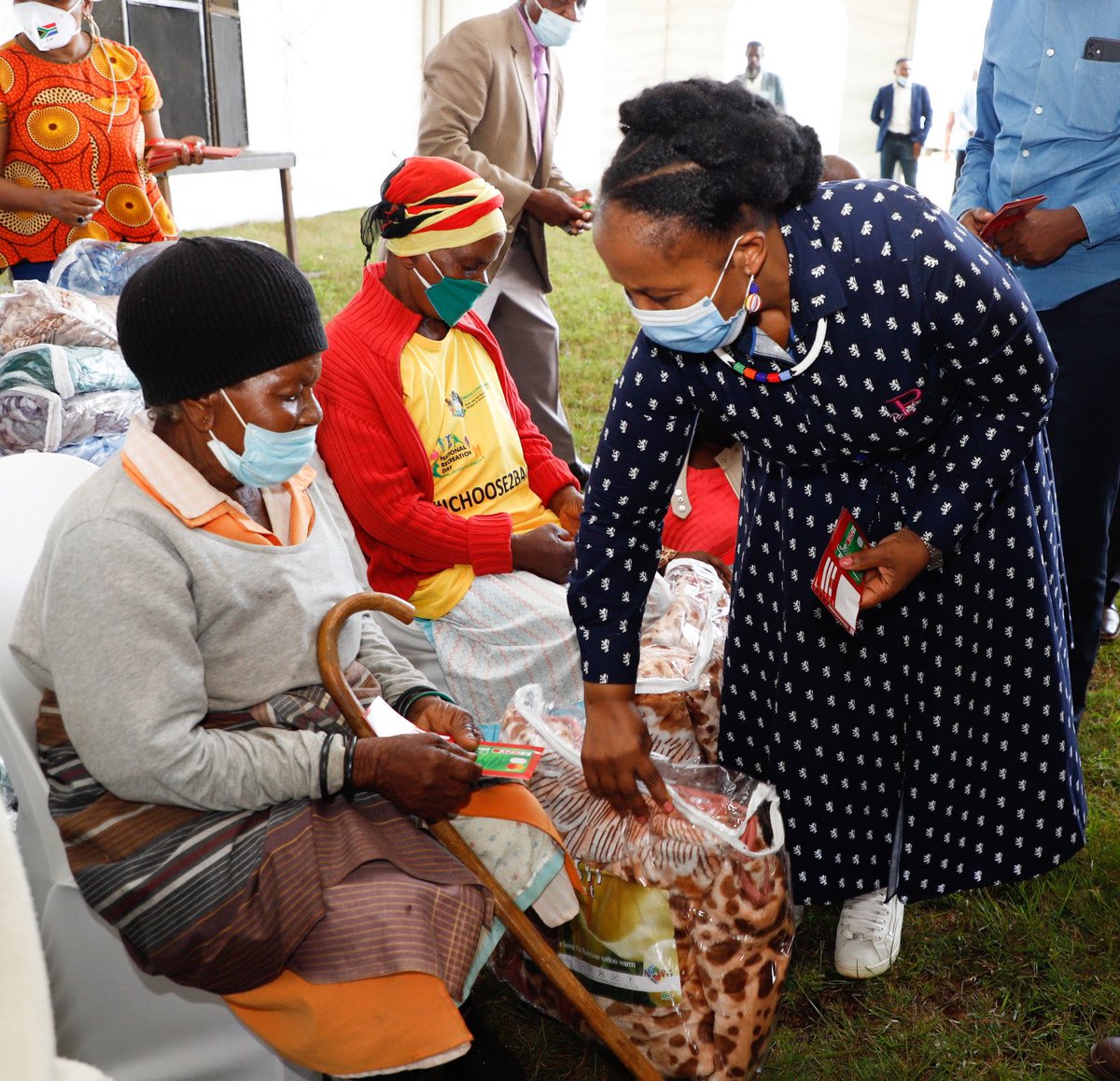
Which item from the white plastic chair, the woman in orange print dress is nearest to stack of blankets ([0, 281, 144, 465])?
the woman in orange print dress

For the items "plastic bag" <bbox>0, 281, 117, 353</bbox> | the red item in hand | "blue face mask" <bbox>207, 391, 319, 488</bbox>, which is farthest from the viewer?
the red item in hand

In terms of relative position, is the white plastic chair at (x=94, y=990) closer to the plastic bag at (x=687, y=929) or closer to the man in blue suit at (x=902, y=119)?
the plastic bag at (x=687, y=929)

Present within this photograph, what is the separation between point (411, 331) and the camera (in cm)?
273

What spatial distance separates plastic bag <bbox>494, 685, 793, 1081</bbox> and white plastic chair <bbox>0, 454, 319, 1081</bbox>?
54cm

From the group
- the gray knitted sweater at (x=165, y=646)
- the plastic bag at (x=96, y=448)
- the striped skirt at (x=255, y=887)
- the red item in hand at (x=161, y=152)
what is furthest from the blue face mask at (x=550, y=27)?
the striped skirt at (x=255, y=887)

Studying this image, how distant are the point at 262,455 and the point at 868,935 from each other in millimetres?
1589

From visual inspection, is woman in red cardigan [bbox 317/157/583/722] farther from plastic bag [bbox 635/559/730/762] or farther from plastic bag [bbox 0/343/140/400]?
plastic bag [bbox 0/343/140/400]

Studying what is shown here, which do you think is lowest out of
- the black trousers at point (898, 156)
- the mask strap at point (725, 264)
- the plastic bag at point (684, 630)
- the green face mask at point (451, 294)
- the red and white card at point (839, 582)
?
the black trousers at point (898, 156)

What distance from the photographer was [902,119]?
11.9m

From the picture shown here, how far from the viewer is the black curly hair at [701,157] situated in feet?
5.15

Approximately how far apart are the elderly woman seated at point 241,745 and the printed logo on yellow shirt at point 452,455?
0.85 metres

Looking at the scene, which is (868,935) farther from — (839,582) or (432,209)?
(432,209)

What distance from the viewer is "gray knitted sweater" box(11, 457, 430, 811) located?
5.00ft

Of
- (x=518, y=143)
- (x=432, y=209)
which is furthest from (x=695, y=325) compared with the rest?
(x=518, y=143)
